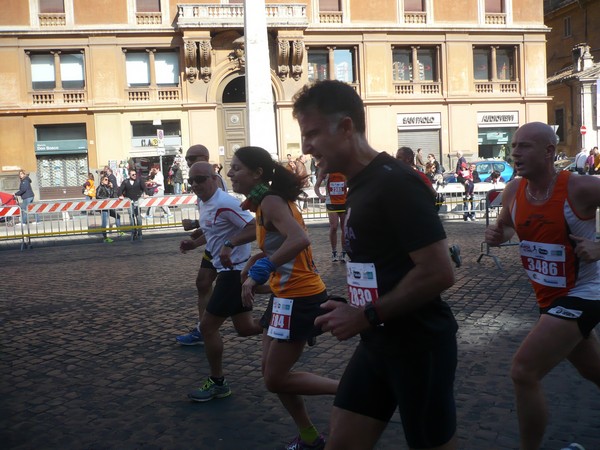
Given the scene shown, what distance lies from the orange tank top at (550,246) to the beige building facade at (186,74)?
1250 inches

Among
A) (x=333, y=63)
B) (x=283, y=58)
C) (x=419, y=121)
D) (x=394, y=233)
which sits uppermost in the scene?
(x=283, y=58)

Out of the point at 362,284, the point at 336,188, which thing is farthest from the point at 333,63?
the point at 362,284

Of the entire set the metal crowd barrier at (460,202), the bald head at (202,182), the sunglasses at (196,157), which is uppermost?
the sunglasses at (196,157)

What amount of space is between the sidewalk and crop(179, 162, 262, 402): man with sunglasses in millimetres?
236

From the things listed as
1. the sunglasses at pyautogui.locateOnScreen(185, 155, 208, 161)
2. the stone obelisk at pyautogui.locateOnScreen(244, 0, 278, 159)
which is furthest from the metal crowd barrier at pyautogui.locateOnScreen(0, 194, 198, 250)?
the sunglasses at pyautogui.locateOnScreen(185, 155, 208, 161)

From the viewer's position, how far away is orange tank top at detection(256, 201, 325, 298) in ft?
13.9

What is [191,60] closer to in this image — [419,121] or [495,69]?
[419,121]

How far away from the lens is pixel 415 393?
264 centimetres

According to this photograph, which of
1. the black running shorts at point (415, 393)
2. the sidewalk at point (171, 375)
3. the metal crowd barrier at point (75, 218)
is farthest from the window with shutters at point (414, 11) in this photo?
the black running shorts at point (415, 393)

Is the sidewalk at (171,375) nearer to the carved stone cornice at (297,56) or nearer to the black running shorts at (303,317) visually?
the black running shorts at (303,317)

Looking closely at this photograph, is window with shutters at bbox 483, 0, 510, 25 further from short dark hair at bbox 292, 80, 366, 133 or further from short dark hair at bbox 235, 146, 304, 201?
short dark hair at bbox 292, 80, 366, 133

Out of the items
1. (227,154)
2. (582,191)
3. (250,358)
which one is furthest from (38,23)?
(582,191)

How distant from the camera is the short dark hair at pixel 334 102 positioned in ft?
8.96

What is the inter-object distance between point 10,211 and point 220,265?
50.6ft
